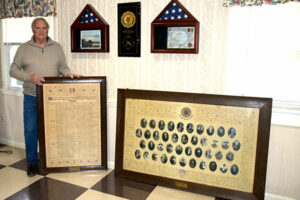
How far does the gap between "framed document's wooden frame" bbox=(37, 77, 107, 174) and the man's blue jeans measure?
14 centimetres

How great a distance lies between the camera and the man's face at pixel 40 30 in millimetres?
2623

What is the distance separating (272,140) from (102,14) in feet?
7.05

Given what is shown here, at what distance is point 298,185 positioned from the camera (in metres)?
2.21

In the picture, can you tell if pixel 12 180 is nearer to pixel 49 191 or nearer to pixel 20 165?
pixel 20 165

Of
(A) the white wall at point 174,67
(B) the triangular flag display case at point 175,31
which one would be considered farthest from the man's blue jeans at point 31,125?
(B) the triangular flag display case at point 175,31

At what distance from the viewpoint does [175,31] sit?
7.89 feet

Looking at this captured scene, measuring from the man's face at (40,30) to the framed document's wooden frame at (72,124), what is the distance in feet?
1.54

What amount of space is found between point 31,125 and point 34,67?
645 mm

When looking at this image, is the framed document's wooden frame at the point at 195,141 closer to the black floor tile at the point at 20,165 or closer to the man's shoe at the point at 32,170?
the man's shoe at the point at 32,170

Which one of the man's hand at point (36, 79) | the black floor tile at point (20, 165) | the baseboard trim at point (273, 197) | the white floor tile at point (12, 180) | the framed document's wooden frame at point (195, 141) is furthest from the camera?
the black floor tile at point (20, 165)

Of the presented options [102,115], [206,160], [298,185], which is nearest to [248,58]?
[206,160]

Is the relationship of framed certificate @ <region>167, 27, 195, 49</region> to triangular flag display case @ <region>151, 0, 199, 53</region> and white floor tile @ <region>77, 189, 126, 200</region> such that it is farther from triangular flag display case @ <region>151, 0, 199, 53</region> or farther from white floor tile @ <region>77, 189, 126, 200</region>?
white floor tile @ <region>77, 189, 126, 200</region>

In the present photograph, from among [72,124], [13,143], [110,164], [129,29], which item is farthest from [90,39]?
[13,143]

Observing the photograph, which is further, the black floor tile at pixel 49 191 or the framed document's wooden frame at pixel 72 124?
the framed document's wooden frame at pixel 72 124
